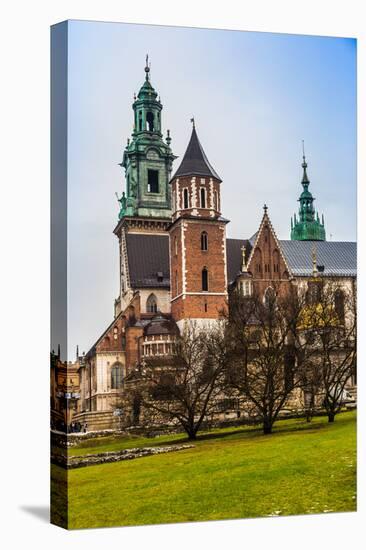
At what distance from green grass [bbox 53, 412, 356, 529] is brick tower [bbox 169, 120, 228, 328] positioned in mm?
3056

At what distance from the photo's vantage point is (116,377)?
900 inches

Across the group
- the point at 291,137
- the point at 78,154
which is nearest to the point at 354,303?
the point at 291,137

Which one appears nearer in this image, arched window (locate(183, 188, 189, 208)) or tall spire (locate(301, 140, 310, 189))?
tall spire (locate(301, 140, 310, 189))

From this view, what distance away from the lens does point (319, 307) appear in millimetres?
25422

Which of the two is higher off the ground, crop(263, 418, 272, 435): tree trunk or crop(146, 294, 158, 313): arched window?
crop(146, 294, 158, 313): arched window

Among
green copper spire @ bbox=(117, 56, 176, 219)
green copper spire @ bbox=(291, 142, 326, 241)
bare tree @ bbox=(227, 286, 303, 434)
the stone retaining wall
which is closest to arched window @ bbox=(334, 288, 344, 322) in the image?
bare tree @ bbox=(227, 286, 303, 434)

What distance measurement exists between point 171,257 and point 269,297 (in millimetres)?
2599

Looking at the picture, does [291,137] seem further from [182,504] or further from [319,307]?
[182,504]

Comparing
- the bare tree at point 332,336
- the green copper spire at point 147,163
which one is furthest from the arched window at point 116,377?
the bare tree at point 332,336

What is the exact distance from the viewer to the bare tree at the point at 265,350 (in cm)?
2391

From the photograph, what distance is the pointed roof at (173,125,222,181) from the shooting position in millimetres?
23375

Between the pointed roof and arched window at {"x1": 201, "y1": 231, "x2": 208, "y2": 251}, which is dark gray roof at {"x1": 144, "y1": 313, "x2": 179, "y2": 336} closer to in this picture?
arched window at {"x1": 201, "y1": 231, "x2": 208, "y2": 251}

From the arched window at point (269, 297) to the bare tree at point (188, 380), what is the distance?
158cm

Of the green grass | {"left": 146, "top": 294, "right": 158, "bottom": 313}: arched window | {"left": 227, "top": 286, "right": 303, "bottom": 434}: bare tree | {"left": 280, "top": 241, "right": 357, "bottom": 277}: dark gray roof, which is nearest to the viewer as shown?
the green grass
